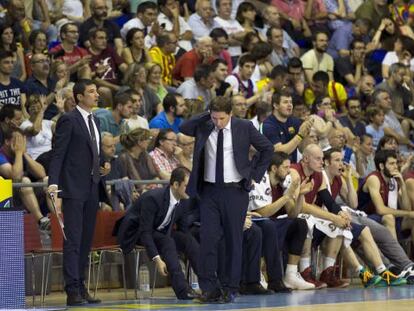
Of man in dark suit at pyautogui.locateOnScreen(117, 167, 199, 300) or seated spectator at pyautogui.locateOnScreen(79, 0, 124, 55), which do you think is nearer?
man in dark suit at pyautogui.locateOnScreen(117, 167, 199, 300)

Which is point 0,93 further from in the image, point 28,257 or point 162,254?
point 162,254

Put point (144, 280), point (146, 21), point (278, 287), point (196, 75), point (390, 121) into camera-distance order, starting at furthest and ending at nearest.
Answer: point (390, 121) → point (146, 21) → point (196, 75) → point (144, 280) → point (278, 287)

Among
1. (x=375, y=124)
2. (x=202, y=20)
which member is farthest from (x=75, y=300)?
(x=202, y=20)

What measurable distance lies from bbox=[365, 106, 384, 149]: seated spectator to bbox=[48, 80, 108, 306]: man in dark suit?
793 cm

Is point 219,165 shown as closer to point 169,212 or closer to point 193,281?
point 169,212

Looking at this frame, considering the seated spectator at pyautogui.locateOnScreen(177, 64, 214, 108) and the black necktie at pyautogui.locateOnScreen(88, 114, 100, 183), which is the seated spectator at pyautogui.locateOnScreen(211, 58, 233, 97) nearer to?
the seated spectator at pyautogui.locateOnScreen(177, 64, 214, 108)

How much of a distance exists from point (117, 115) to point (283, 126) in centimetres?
240

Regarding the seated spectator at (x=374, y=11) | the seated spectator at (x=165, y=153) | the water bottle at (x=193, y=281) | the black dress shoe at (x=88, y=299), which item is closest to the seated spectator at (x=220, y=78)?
the seated spectator at (x=165, y=153)

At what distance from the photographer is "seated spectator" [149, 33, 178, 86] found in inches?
810

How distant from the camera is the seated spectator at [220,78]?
779 inches

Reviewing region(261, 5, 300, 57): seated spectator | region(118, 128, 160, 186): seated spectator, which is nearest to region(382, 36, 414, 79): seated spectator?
region(261, 5, 300, 57): seated spectator

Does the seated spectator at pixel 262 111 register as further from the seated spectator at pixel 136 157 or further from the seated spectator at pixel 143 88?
the seated spectator at pixel 136 157

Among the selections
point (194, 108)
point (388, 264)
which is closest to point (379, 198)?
point (388, 264)

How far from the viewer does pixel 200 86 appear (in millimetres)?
19859
